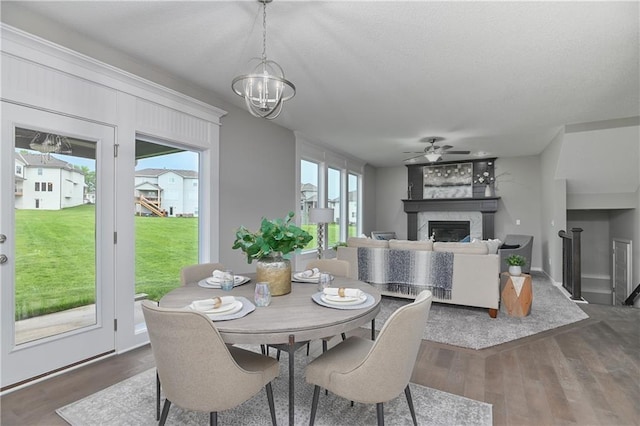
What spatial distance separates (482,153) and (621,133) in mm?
2373

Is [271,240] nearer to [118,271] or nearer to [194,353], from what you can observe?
[194,353]

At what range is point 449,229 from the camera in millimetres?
7926

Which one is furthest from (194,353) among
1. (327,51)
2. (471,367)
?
(327,51)

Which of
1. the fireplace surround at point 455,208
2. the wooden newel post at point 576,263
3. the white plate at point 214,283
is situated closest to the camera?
the white plate at point 214,283

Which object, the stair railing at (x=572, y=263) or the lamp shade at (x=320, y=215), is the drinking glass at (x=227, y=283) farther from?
the stair railing at (x=572, y=263)

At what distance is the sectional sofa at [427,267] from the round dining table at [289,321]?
7.55 ft

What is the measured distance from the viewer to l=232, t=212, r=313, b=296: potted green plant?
1.83 metres

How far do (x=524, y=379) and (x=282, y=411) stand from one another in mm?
1777

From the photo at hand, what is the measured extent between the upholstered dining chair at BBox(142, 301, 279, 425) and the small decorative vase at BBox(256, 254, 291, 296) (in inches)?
21.0

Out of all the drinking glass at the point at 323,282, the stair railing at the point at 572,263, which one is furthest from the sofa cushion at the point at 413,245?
the drinking glass at the point at 323,282

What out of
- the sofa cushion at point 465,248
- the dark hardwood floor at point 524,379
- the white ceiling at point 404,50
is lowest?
the dark hardwood floor at point 524,379

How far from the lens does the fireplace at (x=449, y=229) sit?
774 cm

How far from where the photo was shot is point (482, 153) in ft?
22.1

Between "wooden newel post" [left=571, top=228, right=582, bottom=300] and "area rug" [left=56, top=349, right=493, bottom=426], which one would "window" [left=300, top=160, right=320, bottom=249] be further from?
"wooden newel post" [left=571, top=228, right=582, bottom=300]
